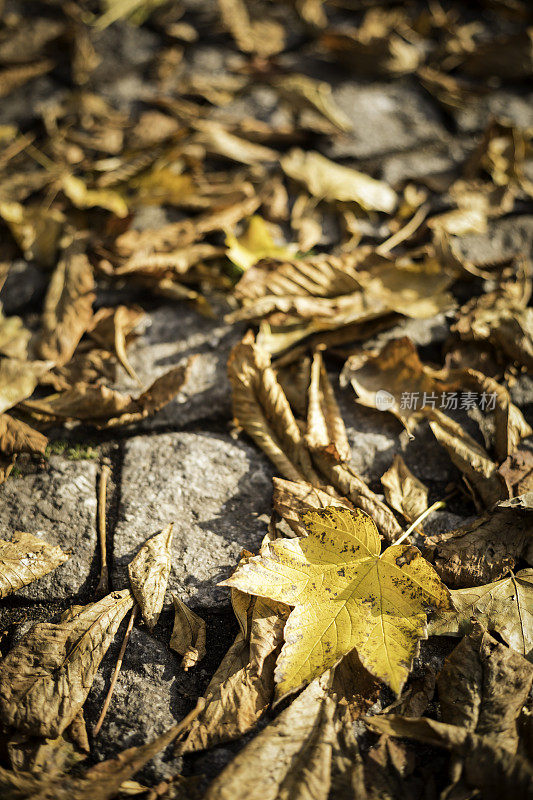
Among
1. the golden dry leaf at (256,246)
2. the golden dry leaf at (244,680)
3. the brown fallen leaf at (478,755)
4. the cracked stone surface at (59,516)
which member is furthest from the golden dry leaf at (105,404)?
the brown fallen leaf at (478,755)

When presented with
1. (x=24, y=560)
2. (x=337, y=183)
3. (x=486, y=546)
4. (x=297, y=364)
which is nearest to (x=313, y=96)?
(x=337, y=183)

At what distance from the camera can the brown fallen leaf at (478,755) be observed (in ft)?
2.76

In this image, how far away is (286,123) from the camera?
218 centimetres

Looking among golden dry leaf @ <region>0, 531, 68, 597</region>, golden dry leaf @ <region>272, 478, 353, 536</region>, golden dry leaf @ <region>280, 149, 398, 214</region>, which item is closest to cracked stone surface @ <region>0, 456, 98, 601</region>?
golden dry leaf @ <region>0, 531, 68, 597</region>

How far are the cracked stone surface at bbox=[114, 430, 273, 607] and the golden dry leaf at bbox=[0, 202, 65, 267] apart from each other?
0.81 meters

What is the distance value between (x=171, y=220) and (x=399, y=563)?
4.63ft

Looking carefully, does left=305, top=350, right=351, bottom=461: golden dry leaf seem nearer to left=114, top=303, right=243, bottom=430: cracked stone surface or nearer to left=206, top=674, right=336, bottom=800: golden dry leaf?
left=114, top=303, right=243, bottom=430: cracked stone surface

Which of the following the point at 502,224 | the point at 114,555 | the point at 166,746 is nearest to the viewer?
the point at 166,746

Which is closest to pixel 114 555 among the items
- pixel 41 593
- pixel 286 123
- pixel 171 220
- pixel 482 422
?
pixel 41 593

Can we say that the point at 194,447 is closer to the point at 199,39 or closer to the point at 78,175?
the point at 78,175

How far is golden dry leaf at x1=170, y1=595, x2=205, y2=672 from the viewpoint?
1.05 meters

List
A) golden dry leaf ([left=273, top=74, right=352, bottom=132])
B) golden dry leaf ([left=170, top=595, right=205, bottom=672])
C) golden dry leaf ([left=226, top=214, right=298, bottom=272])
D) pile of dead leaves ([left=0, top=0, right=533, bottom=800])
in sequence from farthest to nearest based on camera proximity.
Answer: golden dry leaf ([left=273, top=74, right=352, bottom=132]) → golden dry leaf ([left=226, top=214, right=298, bottom=272]) → golden dry leaf ([left=170, top=595, right=205, bottom=672]) → pile of dead leaves ([left=0, top=0, right=533, bottom=800])
